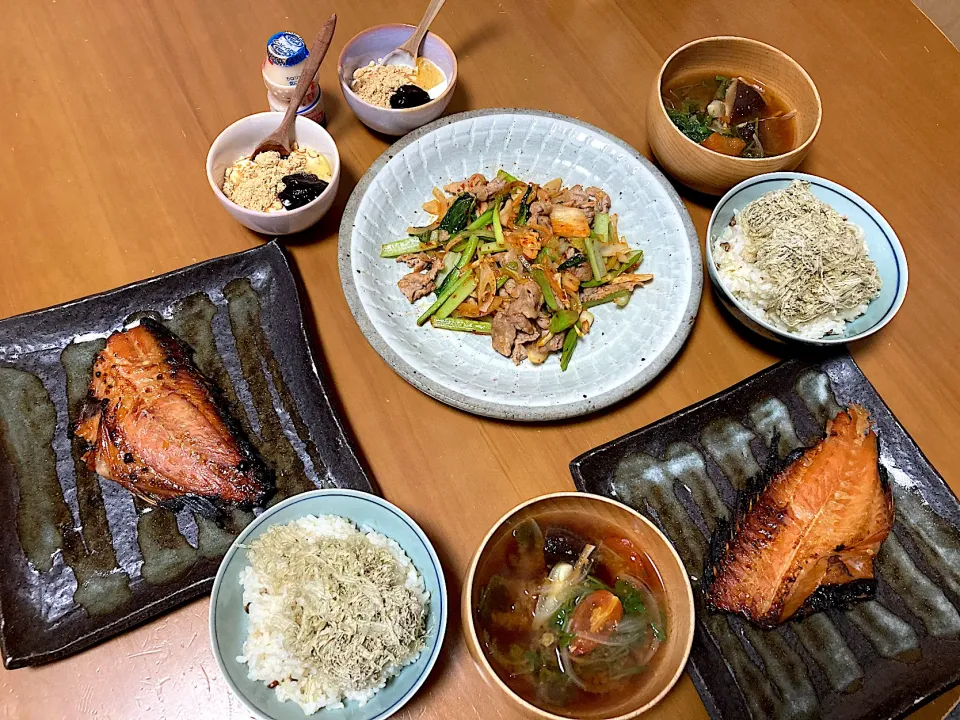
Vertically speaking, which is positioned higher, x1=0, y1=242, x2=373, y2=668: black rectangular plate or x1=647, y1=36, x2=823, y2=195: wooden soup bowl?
x1=647, y1=36, x2=823, y2=195: wooden soup bowl

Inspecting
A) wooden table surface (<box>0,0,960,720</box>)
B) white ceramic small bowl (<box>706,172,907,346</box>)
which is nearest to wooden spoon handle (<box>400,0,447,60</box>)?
wooden table surface (<box>0,0,960,720</box>)

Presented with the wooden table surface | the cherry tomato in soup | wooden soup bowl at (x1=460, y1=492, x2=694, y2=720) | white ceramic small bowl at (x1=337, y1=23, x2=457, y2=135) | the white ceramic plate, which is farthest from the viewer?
white ceramic small bowl at (x1=337, y1=23, x2=457, y2=135)

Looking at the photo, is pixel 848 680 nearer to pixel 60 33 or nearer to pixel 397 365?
pixel 397 365

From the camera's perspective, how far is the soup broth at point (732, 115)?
6.38 feet

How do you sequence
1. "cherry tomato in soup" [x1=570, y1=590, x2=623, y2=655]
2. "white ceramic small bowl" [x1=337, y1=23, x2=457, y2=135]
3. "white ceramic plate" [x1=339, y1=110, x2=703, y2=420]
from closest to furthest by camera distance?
"cherry tomato in soup" [x1=570, y1=590, x2=623, y2=655] < "white ceramic plate" [x1=339, y1=110, x2=703, y2=420] < "white ceramic small bowl" [x1=337, y1=23, x2=457, y2=135]

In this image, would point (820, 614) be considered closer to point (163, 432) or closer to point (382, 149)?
point (163, 432)

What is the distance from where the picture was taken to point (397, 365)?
1.55 meters

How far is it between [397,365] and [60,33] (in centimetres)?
169

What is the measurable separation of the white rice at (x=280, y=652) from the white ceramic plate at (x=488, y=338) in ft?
1.39

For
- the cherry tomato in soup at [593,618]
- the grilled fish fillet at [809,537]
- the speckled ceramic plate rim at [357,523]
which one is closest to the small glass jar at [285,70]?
the speckled ceramic plate rim at [357,523]

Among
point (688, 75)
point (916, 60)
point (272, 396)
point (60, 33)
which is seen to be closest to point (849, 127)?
point (916, 60)

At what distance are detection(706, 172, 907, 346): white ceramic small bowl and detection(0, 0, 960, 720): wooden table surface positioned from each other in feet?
0.47

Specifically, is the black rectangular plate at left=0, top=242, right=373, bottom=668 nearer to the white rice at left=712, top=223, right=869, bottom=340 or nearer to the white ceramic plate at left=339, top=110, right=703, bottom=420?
the white ceramic plate at left=339, top=110, right=703, bottom=420

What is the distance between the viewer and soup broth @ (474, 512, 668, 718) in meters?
1.24
